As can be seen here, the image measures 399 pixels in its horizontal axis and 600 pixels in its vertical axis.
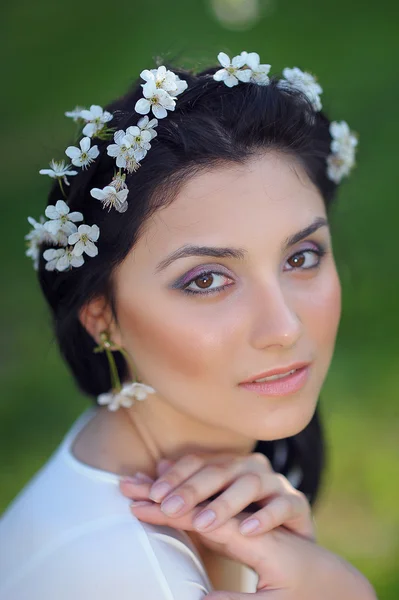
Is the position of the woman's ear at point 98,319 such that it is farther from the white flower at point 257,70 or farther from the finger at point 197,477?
the white flower at point 257,70

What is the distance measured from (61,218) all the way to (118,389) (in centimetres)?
66

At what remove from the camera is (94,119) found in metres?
2.67

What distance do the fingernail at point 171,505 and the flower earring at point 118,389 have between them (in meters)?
0.44

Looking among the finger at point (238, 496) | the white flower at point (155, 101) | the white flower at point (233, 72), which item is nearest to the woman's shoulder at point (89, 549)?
the finger at point (238, 496)

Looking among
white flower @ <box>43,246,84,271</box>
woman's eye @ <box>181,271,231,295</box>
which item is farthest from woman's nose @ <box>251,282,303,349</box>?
white flower @ <box>43,246,84,271</box>

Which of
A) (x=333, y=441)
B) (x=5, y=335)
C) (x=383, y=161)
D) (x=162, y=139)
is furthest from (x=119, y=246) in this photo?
(x=383, y=161)

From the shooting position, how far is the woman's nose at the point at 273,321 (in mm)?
2445

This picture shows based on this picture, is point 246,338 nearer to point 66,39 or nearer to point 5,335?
point 5,335

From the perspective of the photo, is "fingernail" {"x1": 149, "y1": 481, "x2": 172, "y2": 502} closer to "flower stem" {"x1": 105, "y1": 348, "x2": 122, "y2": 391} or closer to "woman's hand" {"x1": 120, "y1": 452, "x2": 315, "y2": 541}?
"woman's hand" {"x1": 120, "y1": 452, "x2": 315, "y2": 541}

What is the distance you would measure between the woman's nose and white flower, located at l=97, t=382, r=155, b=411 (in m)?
0.48

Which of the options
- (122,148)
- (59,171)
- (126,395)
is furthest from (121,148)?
(126,395)

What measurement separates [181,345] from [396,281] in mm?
4761

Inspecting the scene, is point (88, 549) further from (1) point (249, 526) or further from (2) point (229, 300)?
(2) point (229, 300)

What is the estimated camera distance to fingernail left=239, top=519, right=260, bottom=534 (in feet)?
7.89
